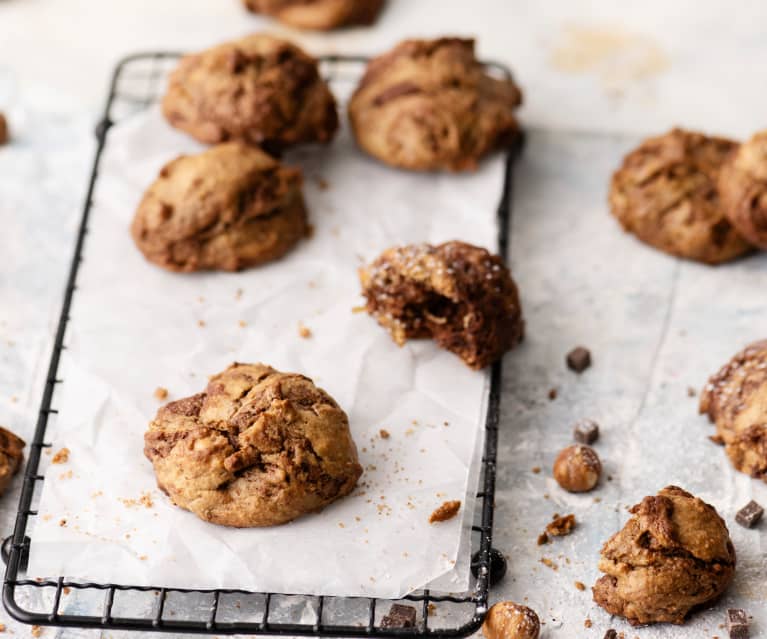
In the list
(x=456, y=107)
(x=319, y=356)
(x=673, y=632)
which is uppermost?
(x=456, y=107)

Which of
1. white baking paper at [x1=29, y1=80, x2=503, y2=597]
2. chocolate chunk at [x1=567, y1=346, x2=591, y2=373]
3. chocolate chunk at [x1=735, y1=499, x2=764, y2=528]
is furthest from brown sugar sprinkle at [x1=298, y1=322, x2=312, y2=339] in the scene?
chocolate chunk at [x1=735, y1=499, x2=764, y2=528]

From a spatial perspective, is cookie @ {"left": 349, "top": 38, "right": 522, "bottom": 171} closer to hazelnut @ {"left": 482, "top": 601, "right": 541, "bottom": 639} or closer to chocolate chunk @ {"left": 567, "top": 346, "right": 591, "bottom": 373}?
chocolate chunk @ {"left": 567, "top": 346, "right": 591, "bottom": 373}

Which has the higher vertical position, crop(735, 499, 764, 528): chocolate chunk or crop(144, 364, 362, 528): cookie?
crop(144, 364, 362, 528): cookie

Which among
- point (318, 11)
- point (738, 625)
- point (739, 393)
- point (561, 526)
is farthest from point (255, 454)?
point (318, 11)

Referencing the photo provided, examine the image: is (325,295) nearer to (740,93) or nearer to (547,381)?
(547,381)

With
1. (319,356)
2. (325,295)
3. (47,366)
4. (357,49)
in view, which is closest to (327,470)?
(319,356)

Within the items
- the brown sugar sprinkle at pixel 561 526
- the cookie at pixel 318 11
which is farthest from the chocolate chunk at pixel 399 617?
the cookie at pixel 318 11

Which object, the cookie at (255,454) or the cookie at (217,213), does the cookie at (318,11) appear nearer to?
the cookie at (217,213)
